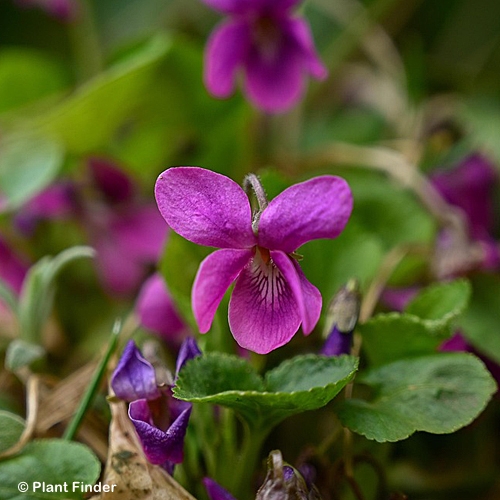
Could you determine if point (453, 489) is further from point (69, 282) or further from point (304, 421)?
point (69, 282)

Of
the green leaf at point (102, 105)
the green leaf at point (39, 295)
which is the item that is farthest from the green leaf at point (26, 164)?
the green leaf at point (39, 295)

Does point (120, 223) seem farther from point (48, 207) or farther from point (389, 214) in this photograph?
point (389, 214)

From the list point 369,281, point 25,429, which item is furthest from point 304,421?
point 25,429

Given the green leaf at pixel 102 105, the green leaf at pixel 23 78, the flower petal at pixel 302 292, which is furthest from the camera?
the green leaf at pixel 23 78

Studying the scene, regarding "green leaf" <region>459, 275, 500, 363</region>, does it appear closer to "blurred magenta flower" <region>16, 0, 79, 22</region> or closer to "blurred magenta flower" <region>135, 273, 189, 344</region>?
"blurred magenta flower" <region>135, 273, 189, 344</region>

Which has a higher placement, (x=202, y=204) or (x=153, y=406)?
(x=202, y=204)

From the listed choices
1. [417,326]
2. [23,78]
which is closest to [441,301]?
[417,326]

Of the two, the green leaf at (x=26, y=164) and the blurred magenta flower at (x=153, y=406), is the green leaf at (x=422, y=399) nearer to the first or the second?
the blurred magenta flower at (x=153, y=406)
